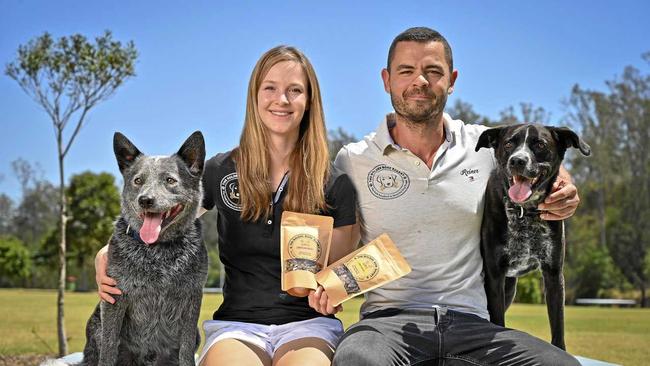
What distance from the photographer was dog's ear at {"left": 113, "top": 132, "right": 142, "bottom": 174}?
315cm

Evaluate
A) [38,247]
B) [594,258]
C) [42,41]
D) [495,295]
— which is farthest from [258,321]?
[38,247]

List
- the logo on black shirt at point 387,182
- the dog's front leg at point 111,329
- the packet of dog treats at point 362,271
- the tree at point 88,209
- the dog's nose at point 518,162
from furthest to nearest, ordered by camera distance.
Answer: the tree at point 88,209
the logo on black shirt at point 387,182
the dog's nose at point 518,162
the packet of dog treats at point 362,271
the dog's front leg at point 111,329

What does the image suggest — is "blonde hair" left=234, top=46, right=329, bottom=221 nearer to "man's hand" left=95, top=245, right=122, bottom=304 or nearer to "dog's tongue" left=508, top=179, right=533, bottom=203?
"man's hand" left=95, top=245, right=122, bottom=304

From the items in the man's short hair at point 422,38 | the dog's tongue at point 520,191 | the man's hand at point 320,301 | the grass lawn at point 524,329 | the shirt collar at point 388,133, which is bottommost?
the grass lawn at point 524,329

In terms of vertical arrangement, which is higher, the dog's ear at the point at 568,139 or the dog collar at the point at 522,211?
the dog's ear at the point at 568,139

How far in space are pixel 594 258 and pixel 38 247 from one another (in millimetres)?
30280

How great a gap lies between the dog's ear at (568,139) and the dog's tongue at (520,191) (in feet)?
1.13

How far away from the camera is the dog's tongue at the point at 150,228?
118 inches

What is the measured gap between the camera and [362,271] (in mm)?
3297

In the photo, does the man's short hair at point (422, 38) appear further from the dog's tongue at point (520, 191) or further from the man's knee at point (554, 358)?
the man's knee at point (554, 358)

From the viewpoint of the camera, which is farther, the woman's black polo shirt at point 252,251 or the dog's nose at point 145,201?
the woman's black polo shirt at point 252,251

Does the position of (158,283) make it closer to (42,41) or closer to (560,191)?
(560,191)

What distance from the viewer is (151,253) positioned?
10.1 ft

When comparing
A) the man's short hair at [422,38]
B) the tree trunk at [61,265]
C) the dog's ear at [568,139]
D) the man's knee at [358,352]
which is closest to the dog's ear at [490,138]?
the dog's ear at [568,139]
